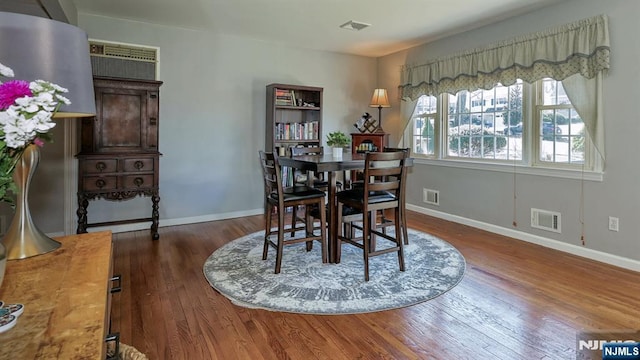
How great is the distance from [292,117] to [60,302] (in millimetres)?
4434

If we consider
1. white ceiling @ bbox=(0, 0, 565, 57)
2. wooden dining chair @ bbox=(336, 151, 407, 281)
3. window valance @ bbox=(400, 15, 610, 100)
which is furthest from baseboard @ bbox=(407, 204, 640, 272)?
white ceiling @ bbox=(0, 0, 565, 57)

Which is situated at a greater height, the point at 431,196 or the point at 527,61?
the point at 527,61

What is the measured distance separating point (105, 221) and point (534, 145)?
466 centimetres

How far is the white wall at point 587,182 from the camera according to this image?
303cm

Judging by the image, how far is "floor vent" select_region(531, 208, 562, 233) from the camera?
360cm

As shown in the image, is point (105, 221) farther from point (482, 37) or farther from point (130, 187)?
point (482, 37)

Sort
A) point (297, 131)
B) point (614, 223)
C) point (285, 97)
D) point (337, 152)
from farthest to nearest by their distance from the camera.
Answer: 1. point (297, 131)
2. point (285, 97)
3. point (337, 152)
4. point (614, 223)

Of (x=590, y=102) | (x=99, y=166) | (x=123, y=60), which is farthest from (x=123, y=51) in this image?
(x=590, y=102)

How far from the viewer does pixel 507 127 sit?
407 cm

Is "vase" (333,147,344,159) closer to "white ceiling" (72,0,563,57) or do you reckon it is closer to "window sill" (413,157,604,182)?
"white ceiling" (72,0,563,57)

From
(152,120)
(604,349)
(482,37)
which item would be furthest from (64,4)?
(604,349)

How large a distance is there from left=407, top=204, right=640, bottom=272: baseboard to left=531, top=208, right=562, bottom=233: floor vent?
0.11 m

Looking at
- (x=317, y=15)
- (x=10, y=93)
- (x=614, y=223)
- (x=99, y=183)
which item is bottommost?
(x=614, y=223)

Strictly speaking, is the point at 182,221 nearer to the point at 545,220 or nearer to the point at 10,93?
the point at 10,93
